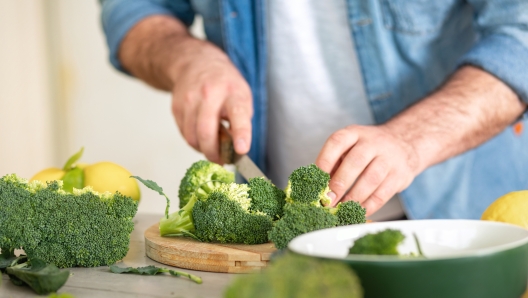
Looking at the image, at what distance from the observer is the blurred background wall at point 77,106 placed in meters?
3.85

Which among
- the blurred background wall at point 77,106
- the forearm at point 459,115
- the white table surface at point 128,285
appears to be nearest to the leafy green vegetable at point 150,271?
the white table surface at point 128,285

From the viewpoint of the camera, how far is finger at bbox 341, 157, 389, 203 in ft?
4.00

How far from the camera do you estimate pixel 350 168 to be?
118 centimetres

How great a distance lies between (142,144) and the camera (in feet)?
13.3

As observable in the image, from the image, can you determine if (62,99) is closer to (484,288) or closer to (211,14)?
(211,14)

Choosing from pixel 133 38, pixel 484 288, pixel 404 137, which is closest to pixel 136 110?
pixel 133 38

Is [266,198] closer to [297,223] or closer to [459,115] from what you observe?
[297,223]

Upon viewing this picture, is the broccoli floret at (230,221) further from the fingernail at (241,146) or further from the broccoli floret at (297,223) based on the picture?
the fingernail at (241,146)

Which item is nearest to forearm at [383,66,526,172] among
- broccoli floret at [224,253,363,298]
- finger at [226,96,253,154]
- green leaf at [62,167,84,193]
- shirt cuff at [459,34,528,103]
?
shirt cuff at [459,34,528,103]

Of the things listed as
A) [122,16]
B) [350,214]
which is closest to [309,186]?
[350,214]

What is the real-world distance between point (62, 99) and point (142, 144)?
0.73 metres

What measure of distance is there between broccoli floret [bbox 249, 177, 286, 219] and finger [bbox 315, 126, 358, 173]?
0.37 ft

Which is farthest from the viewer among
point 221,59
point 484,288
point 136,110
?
point 136,110

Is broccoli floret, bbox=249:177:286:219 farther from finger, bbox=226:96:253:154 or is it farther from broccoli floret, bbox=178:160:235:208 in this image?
finger, bbox=226:96:253:154
